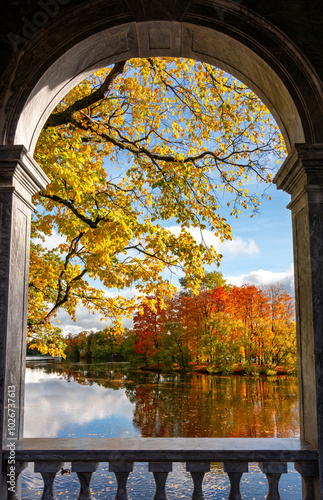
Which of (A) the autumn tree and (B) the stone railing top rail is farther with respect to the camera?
(A) the autumn tree

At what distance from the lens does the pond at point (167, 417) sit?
8688 millimetres

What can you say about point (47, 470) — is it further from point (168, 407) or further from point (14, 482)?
point (168, 407)

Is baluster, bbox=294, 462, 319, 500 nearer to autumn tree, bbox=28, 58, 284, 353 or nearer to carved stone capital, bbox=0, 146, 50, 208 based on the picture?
carved stone capital, bbox=0, 146, 50, 208

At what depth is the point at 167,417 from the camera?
14.9 meters

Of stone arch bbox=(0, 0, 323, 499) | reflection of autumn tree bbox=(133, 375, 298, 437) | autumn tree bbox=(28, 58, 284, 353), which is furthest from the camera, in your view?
reflection of autumn tree bbox=(133, 375, 298, 437)

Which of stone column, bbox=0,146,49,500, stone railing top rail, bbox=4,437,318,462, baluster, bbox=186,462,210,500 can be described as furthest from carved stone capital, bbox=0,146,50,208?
baluster, bbox=186,462,210,500

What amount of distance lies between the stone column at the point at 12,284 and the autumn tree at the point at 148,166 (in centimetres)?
297

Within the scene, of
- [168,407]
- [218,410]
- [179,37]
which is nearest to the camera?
[179,37]

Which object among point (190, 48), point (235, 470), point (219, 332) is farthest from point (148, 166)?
point (219, 332)

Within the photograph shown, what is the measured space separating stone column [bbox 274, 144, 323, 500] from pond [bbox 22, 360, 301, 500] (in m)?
5.31

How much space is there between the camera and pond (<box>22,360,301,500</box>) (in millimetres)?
8688

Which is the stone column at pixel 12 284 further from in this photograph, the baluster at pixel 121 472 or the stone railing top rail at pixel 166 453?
the baluster at pixel 121 472

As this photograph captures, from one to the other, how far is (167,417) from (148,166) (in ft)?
33.2

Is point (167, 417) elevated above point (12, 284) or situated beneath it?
situated beneath
